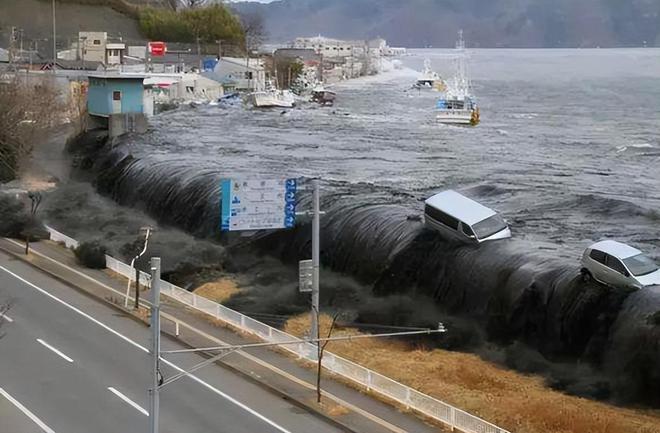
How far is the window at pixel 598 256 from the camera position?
2350 centimetres

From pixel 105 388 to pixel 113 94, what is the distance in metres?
39.4

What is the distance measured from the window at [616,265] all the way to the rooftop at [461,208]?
5.64 m

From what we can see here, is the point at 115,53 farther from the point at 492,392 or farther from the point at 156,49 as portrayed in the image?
the point at 492,392

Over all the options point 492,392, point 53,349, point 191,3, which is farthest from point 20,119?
point 191,3

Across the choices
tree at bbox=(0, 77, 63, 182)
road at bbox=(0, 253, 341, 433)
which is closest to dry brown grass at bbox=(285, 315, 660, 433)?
road at bbox=(0, 253, 341, 433)

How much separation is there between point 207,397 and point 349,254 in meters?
12.2

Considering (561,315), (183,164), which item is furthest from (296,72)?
(561,315)

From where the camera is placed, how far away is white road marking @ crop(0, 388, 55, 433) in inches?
677

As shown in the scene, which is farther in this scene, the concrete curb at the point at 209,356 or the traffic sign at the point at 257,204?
the traffic sign at the point at 257,204

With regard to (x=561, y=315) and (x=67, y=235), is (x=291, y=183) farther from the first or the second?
(x=67, y=235)

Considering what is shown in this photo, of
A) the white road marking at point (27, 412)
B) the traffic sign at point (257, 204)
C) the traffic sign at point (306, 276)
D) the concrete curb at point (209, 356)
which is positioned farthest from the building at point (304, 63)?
the white road marking at point (27, 412)

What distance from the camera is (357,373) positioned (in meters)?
20.0

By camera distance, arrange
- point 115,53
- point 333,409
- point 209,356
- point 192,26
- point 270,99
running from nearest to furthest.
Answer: point 333,409 → point 209,356 → point 270,99 → point 115,53 → point 192,26

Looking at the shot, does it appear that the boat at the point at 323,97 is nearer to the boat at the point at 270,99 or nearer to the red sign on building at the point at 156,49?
the boat at the point at 270,99
